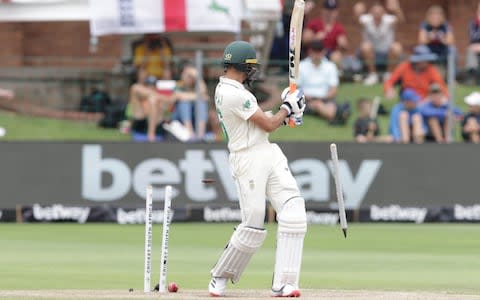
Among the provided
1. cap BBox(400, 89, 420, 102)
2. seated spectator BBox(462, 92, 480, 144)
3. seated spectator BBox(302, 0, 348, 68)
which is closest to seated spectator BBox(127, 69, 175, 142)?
seated spectator BBox(302, 0, 348, 68)

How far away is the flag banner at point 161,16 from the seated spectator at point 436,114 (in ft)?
10.9

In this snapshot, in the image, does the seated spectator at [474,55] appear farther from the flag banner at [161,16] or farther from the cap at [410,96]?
the flag banner at [161,16]

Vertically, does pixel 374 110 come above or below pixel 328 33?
below

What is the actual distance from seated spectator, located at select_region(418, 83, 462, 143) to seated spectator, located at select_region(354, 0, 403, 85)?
996 millimetres

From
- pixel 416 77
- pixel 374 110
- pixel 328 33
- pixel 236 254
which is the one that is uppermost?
pixel 328 33

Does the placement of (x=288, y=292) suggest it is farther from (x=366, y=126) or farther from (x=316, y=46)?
(x=316, y=46)

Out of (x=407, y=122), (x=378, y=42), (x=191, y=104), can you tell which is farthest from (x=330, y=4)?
(x=191, y=104)

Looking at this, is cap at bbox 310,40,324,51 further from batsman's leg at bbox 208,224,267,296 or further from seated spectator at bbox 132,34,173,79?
batsman's leg at bbox 208,224,267,296

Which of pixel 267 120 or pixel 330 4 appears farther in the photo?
pixel 330 4

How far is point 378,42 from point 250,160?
14.4 metres

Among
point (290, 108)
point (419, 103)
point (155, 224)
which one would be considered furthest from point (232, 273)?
point (419, 103)

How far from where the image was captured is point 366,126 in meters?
22.3

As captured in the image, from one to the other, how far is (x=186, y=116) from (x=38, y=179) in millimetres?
2473

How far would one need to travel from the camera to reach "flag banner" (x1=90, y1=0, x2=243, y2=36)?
22.6 metres
